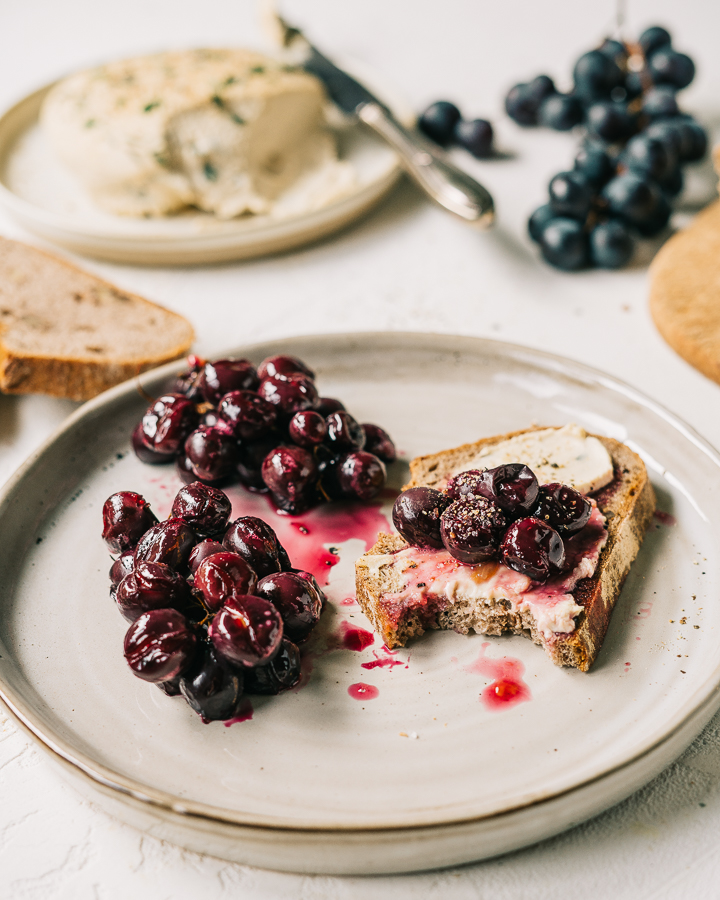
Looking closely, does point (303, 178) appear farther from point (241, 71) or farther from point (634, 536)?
point (634, 536)

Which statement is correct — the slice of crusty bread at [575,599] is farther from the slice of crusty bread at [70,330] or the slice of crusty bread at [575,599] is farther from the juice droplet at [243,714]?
the slice of crusty bread at [70,330]

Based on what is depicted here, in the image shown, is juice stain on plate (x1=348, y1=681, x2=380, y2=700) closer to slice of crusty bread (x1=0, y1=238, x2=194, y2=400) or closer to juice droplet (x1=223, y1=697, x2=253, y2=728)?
juice droplet (x1=223, y1=697, x2=253, y2=728)

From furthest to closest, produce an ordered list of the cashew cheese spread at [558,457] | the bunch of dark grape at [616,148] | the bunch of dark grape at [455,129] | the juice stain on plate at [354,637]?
the bunch of dark grape at [455,129], the bunch of dark grape at [616,148], the cashew cheese spread at [558,457], the juice stain on plate at [354,637]

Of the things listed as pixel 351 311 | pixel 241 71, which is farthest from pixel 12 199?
pixel 351 311

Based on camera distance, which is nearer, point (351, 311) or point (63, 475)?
point (63, 475)

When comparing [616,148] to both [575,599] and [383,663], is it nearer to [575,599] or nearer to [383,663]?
[575,599]

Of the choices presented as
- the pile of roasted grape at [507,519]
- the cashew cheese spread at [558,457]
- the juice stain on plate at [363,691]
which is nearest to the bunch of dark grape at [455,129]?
the cashew cheese spread at [558,457]

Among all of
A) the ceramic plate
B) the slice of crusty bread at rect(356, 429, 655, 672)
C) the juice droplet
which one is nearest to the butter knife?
the ceramic plate

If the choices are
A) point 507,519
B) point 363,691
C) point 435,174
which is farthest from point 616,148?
point 363,691
